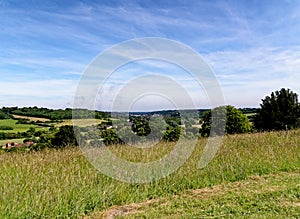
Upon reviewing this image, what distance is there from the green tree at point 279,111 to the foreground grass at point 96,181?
1735 cm

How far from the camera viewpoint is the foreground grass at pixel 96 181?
3.74 metres

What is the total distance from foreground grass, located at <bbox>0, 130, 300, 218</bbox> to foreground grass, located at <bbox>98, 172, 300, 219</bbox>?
0.15 ft

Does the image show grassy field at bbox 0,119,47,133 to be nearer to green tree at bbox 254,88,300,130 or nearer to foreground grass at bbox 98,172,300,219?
foreground grass at bbox 98,172,300,219

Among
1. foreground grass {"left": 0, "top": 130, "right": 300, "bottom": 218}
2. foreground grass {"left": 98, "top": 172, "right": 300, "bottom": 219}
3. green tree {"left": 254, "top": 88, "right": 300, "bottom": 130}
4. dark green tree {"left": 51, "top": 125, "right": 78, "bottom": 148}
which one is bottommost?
foreground grass {"left": 98, "top": 172, "right": 300, "bottom": 219}

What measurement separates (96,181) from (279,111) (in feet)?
74.8

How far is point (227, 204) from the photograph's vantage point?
4.11 metres

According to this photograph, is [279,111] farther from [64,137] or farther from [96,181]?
[96,181]

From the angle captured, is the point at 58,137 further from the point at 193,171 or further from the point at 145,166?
the point at 193,171

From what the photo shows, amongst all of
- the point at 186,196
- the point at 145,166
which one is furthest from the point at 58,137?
the point at 186,196

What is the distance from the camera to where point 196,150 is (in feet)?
24.9

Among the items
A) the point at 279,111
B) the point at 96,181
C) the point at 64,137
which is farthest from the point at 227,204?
the point at 279,111

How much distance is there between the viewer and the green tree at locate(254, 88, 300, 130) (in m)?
23.5

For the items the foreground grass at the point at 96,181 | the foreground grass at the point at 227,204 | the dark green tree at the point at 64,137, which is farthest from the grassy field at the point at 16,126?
the foreground grass at the point at 227,204

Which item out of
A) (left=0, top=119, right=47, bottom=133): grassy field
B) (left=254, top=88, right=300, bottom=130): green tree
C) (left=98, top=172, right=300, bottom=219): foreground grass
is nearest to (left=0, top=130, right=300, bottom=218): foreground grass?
(left=98, top=172, right=300, bottom=219): foreground grass
